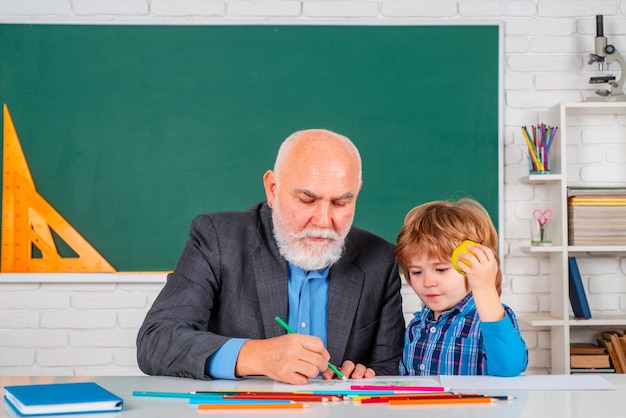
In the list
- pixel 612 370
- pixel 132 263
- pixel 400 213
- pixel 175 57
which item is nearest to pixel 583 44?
pixel 400 213

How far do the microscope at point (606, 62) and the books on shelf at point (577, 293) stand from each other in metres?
0.74

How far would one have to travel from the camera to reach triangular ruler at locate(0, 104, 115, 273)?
349cm

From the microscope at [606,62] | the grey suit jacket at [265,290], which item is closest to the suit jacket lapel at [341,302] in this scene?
the grey suit jacket at [265,290]

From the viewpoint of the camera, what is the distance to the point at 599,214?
336cm

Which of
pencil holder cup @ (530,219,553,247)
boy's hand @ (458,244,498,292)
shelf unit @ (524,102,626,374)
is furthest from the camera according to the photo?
pencil holder cup @ (530,219,553,247)

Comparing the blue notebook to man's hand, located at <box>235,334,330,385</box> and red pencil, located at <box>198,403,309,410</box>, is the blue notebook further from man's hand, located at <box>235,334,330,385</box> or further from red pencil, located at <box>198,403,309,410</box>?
man's hand, located at <box>235,334,330,385</box>

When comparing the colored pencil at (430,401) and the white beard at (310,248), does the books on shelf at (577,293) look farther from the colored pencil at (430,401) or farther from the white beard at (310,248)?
the colored pencil at (430,401)

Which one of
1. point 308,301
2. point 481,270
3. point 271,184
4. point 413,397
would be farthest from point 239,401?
point 271,184

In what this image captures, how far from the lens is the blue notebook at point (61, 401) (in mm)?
1289

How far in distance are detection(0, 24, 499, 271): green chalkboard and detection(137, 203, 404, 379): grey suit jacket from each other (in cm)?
143

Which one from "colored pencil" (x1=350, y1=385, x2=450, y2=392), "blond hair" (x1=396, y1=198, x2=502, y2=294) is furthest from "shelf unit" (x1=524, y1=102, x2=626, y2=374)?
"colored pencil" (x1=350, y1=385, x2=450, y2=392)

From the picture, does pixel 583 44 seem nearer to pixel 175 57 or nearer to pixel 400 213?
pixel 400 213

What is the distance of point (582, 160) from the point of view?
141 inches

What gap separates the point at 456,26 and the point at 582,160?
86cm
